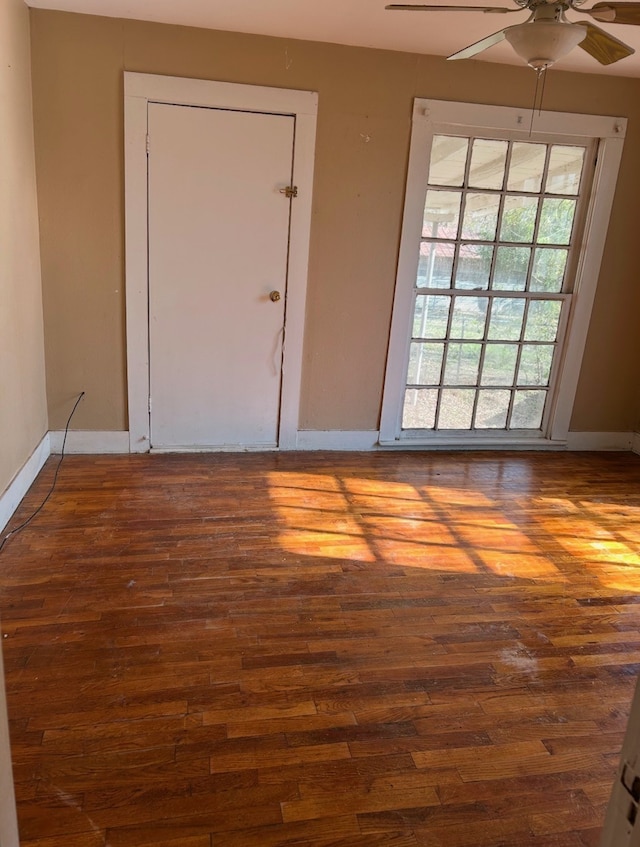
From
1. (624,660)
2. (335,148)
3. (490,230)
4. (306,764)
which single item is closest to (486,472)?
(490,230)

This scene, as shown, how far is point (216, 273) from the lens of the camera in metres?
3.75

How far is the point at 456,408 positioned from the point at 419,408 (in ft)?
0.92

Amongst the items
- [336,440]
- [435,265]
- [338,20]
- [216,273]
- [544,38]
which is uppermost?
[338,20]

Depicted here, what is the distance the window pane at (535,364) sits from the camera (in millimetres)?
4363

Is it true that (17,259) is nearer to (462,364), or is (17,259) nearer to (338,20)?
(338,20)

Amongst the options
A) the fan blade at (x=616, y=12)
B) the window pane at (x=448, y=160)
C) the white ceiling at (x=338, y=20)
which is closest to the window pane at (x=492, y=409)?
the window pane at (x=448, y=160)

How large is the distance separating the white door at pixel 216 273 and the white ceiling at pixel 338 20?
440mm

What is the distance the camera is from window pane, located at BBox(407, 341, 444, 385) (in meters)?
4.19

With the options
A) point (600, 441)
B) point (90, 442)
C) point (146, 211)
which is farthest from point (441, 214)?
point (90, 442)

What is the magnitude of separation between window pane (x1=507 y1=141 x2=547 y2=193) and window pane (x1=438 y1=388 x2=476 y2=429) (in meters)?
1.39

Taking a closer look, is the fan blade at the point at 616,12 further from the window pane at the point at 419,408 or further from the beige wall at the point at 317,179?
the window pane at the point at 419,408

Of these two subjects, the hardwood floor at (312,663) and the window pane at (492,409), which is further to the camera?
the window pane at (492,409)

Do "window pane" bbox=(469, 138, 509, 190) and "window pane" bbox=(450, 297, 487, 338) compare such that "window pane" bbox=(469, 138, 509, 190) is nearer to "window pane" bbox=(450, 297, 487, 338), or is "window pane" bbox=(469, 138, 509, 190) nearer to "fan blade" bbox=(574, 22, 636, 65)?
"window pane" bbox=(450, 297, 487, 338)

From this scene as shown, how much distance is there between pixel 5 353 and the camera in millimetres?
2877
